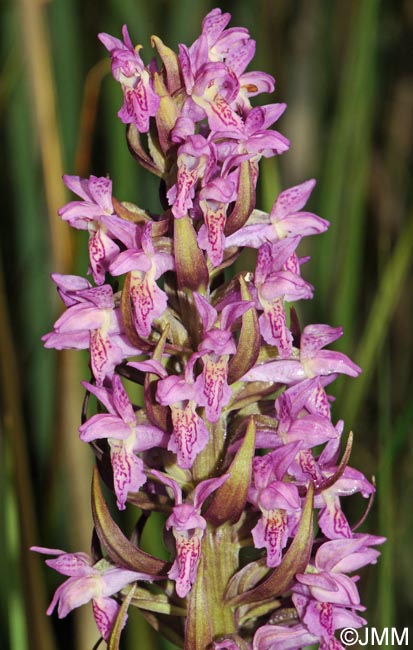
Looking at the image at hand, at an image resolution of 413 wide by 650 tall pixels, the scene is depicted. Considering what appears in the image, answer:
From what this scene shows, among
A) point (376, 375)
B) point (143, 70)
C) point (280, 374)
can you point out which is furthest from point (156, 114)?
point (376, 375)

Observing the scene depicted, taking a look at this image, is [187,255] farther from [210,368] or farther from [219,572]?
[219,572]

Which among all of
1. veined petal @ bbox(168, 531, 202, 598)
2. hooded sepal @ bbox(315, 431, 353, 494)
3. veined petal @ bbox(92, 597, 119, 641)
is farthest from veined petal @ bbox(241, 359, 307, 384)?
veined petal @ bbox(92, 597, 119, 641)

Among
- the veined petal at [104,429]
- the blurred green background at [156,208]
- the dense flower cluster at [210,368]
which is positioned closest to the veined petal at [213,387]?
the dense flower cluster at [210,368]

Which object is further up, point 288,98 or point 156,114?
point 288,98

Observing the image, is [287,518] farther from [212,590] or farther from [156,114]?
[156,114]

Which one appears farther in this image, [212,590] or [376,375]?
[376,375]

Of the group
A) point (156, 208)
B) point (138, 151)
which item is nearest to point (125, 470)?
point (138, 151)

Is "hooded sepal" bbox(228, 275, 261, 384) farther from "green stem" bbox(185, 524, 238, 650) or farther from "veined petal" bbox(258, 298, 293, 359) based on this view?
"green stem" bbox(185, 524, 238, 650)
